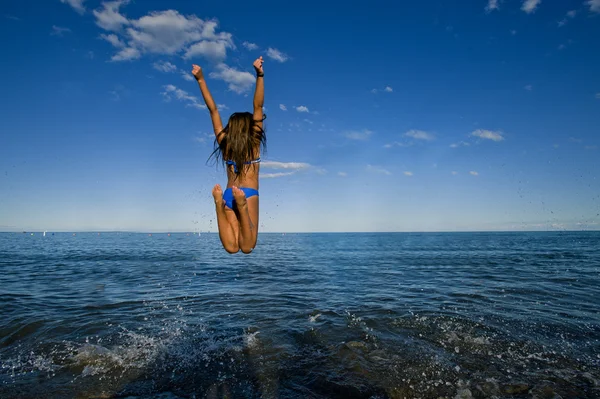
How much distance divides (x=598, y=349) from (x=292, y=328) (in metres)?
7.13

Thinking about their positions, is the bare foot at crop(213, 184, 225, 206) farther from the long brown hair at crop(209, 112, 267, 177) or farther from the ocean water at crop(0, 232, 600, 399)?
the ocean water at crop(0, 232, 600, 399)

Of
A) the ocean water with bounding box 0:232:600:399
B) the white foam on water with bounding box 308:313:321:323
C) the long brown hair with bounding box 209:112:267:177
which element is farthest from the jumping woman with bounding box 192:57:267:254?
the white foam on water with bounding box 308:313:321:323

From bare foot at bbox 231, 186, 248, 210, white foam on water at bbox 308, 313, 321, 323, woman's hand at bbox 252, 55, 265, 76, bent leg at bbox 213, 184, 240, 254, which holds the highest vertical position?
woman's hand at bbox 252, 55, 265, 76

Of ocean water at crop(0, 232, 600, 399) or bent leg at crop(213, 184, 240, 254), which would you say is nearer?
bent leg at crop(213, 184, 240, 254)

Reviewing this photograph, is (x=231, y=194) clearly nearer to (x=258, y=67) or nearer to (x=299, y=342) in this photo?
(x=258, y=67)

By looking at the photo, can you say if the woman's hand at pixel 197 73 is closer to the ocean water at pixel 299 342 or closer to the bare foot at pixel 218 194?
the bare foot at pixel 218 194

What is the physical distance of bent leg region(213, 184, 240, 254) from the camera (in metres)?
4.85

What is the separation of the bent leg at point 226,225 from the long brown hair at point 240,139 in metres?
0.63

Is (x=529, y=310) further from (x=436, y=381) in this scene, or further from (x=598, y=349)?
(x=436, y=381)

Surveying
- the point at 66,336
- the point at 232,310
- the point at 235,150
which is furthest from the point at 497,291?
the point at 66,336

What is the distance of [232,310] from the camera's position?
34.4 feet

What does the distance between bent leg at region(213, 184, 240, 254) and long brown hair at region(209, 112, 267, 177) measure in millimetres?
635

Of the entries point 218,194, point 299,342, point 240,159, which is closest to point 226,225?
point 218,194

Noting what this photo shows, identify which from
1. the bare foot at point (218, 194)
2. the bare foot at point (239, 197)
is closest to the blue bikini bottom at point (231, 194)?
the bare foot at point (218, 194)
